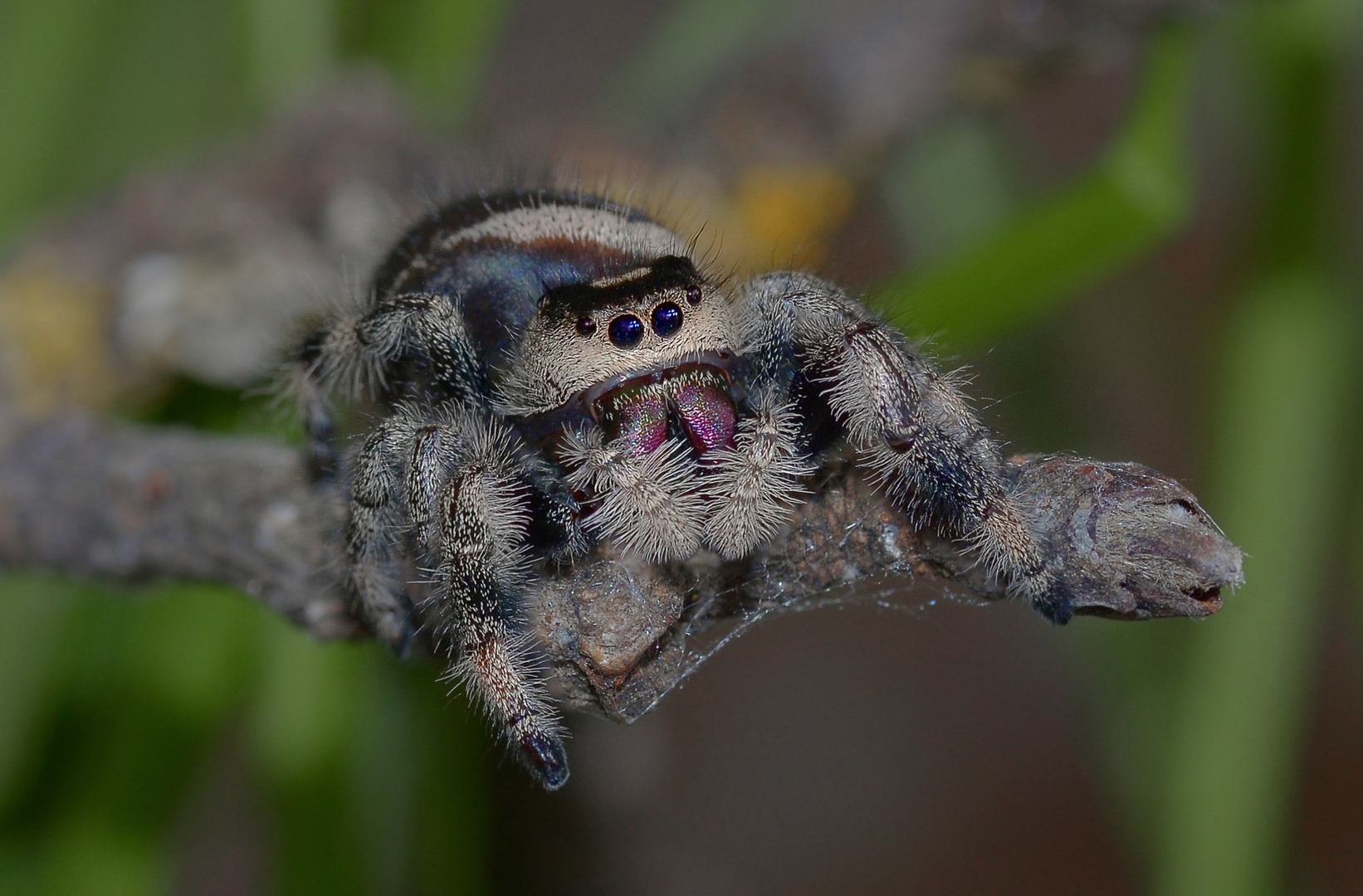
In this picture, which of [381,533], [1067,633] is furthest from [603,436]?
[1067,633]

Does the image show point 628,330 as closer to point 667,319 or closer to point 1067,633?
point 667,319

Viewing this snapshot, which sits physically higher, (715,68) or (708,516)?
(715,68)

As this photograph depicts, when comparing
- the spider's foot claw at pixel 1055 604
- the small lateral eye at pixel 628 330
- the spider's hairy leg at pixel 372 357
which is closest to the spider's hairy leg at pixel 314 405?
the spider's hairy leg at pixel 372 357

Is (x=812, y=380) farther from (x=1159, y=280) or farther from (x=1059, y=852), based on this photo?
(x=1159, y=280)

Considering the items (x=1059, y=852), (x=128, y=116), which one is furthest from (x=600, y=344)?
(x=1059, y=852)

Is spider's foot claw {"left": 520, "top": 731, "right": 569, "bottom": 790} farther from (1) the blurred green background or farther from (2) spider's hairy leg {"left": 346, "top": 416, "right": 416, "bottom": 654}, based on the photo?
(1) the blurred green background

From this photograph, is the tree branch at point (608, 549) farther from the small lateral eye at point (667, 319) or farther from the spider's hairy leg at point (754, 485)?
the small lateral eye at point (667, 319)
